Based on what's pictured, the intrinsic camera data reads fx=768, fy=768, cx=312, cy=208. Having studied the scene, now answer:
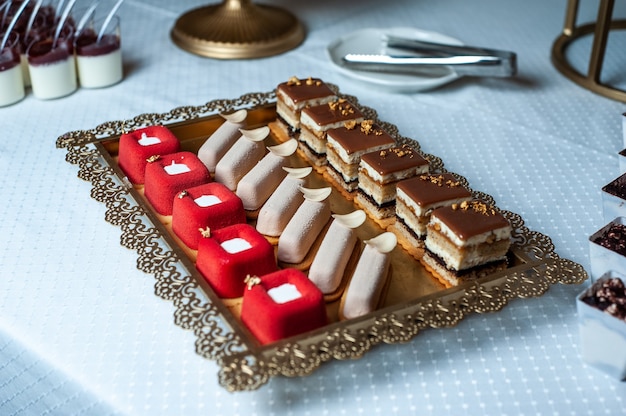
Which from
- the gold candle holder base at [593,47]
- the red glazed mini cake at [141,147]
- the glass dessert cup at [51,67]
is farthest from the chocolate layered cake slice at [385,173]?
the glass dessert cup at [51,67]

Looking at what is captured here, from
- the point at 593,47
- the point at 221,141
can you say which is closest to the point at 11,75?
the point at 221,141

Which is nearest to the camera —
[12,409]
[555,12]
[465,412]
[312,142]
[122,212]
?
[465,412]

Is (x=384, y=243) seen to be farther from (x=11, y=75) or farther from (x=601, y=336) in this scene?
(x=11, y=75)

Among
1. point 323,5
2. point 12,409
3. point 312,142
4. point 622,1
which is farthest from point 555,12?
point 12,409

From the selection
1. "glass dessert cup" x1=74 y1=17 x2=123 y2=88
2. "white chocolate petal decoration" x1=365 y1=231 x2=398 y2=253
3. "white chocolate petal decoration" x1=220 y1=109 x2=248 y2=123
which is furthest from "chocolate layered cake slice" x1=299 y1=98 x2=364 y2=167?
"glass dessert cup" x1=74 y1=17 x2=123 y2=88

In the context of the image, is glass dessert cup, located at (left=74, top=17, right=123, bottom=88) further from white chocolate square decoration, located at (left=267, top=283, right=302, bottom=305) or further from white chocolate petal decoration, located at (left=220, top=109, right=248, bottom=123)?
white chocolate square decoration, located at (left=267, top=283, right=302, bottom=305)

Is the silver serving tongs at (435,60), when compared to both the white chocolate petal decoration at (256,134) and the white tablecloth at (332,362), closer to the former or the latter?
the white tablecloth at (332,362)

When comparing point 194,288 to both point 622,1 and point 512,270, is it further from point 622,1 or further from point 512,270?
point 622,1
